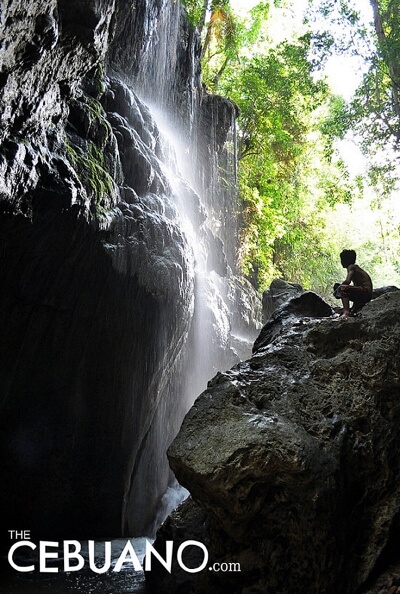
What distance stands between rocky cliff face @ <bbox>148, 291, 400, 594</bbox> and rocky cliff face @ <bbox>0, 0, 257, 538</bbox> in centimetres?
347

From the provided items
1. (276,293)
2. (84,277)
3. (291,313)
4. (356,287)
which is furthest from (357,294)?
(276,293)

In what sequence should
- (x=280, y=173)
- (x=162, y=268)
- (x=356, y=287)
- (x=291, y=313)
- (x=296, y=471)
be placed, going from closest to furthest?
(x=296, y=471), (x=356, y=287), (x=291, y=313), (x=162, y=268), (x=280, y=173)

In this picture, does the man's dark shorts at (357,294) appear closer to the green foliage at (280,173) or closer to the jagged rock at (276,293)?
the jagged rock at (276,293)

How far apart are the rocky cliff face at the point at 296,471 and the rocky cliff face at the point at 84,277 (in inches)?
137

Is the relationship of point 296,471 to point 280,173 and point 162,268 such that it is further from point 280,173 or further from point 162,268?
point 280,173

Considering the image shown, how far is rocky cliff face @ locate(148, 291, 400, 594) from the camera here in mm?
4762

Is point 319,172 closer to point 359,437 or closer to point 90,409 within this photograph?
point 90,409

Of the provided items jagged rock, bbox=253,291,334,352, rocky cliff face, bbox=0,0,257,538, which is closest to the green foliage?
rocky cliff face, bbox=0,0,257,538

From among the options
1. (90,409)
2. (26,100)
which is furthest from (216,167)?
(26,100)

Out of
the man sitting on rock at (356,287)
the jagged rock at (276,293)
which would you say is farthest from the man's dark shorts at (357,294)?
the jagged rock at (276,293)

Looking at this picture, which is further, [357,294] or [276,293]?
[276,293]

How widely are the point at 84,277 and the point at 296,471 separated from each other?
523 centimetres

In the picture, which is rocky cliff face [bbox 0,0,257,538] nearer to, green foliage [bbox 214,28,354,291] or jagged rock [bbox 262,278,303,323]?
jagged rock [bbox 262,278,303,323]

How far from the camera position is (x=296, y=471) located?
4.73 metres
